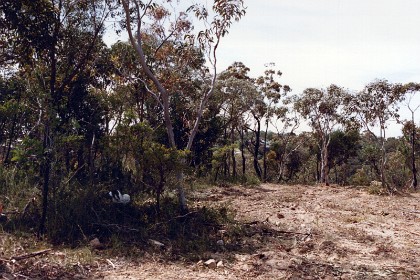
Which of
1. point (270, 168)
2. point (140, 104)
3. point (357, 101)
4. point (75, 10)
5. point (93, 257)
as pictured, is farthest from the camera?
point (270, 168)

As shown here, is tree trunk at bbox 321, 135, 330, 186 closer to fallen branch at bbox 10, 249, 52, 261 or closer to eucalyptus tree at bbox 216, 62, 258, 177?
eucalyptus tree at bbox 216, 62, 258, 177

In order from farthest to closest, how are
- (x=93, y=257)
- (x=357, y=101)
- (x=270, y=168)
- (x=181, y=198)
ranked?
(x=270, y=168)
(x=357, y=101)
(x=181, y=198)
(x=93, y=257)

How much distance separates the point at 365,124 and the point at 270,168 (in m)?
9.83

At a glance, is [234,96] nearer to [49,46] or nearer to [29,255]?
[49,46]

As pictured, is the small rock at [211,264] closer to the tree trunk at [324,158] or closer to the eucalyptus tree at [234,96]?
the eucalyptus tree at [234,96]

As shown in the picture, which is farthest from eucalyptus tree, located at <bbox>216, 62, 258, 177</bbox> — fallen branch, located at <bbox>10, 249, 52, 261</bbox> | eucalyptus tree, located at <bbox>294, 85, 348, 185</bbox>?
fallen branch, located at <bbox>10, 249, 52, 261</bbox>

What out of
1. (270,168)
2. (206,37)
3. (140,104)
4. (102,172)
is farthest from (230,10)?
(270,168)

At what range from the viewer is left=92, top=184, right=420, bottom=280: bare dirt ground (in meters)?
5.31

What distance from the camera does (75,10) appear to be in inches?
323

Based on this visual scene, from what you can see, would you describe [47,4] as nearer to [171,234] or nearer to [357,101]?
[171,234]

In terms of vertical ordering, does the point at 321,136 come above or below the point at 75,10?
below

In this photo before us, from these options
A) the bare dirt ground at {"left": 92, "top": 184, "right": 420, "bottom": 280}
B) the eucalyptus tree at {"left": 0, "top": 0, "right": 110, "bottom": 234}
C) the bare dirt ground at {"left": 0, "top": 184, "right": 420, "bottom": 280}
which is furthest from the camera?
the eucalyptus tree at {"left": 0, "top": 0, "right": 110, "bottom": 234}

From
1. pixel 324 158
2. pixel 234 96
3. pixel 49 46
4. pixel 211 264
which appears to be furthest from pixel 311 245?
pixel 324 158

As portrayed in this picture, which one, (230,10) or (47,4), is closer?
(47,4)
